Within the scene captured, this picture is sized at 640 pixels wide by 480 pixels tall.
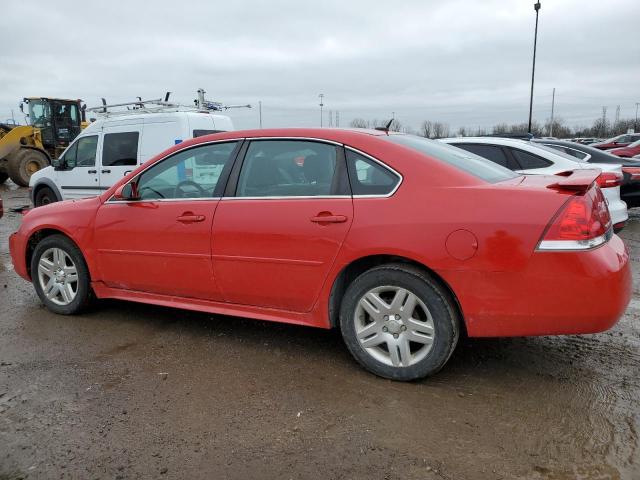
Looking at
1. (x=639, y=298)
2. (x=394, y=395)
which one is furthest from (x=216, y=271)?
(x=639, y=298)

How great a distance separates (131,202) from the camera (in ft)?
13.7

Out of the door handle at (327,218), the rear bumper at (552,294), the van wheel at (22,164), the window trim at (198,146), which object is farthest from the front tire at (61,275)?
the van wheel at (22,164)

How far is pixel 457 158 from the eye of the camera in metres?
3.52

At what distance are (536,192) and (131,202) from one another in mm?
2972

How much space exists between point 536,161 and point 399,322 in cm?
457

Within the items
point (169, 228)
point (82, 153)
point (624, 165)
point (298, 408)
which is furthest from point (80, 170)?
point (624, 165)

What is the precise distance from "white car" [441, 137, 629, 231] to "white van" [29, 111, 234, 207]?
15.4 feet

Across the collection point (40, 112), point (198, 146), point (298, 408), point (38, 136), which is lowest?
point (298, 408)

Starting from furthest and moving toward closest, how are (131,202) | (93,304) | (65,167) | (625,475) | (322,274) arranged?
(65,167) → (93,304) → (131,202) → (322,274) → (625,475)

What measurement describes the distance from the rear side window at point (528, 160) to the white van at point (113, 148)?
5.23 meters

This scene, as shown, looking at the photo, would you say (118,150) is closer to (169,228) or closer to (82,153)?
(82,153)

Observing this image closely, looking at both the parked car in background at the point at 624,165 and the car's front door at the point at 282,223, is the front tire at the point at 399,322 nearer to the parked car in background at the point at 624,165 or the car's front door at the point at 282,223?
the car's front door at the point at 282,223

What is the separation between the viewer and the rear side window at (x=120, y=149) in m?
9.31

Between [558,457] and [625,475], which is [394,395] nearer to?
[558,457]
